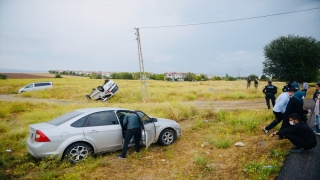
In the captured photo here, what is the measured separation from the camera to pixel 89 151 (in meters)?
5.45

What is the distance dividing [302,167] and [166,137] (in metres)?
3.63

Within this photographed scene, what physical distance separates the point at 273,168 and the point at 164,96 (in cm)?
1881

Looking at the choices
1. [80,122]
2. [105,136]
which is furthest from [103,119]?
[80,122]

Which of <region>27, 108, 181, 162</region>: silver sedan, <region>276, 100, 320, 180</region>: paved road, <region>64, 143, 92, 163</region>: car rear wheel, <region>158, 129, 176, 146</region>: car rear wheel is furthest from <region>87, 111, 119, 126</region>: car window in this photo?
<region>276, 100, 320, 180</region>: paved road

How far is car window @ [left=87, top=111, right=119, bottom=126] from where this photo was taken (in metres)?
5.54

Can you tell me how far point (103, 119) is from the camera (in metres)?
5.70

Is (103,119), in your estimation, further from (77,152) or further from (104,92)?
(104,92)

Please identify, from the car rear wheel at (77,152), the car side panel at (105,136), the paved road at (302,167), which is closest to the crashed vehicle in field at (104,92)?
the car side panel at (105,136)

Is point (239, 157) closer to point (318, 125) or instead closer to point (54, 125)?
point (318, 125)

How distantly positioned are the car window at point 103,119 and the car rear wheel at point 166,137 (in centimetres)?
156

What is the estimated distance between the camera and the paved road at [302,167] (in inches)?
156

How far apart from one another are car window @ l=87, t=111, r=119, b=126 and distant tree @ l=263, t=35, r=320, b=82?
1070 inches

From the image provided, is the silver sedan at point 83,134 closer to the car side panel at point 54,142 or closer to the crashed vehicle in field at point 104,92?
the car side panel at point 54,142

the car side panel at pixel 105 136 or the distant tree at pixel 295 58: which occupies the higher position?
the distant tree at pixel 295 58
